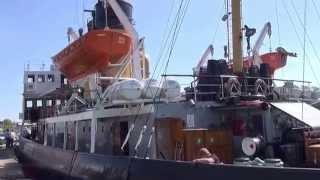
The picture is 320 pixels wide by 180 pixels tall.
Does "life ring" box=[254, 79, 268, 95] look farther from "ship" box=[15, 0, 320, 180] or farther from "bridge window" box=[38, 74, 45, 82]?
"bridge window" box=[38, 74, 45, 82]

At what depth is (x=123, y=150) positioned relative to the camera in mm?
14492

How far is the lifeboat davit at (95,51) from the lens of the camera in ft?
55.2

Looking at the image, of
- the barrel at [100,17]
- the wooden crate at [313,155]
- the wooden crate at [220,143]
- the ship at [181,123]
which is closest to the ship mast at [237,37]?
the ship at [181,123]

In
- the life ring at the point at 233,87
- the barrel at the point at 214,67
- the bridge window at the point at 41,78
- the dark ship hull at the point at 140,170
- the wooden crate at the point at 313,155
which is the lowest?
the dark ship hull at the point at 140,170

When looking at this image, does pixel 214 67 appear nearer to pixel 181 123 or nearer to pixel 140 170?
pixel 181 123

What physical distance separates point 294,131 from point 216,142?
1931 millimetres

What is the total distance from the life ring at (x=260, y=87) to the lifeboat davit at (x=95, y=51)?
5.73 m

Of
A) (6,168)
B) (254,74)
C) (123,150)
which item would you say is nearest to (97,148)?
(123,150)

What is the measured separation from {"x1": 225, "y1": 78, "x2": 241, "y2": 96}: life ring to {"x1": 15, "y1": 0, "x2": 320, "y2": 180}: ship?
33 millimetres

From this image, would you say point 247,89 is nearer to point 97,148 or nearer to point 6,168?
point 97,148

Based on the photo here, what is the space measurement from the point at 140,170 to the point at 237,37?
5.58m

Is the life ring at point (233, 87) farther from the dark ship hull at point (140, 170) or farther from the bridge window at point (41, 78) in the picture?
the bridge window at point (41, 78)

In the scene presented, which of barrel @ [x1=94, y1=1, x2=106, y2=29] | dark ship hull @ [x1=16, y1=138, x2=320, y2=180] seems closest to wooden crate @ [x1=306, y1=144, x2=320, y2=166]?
dark ship hull @ [x1=16, y1=138, x2=320, y2=180]

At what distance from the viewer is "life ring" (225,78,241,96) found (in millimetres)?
12602
